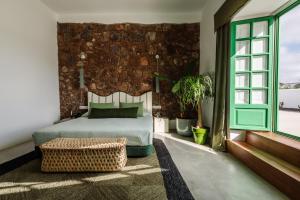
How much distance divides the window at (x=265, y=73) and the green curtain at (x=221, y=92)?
0.17 metres

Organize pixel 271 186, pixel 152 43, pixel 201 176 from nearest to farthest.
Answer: pixel 271 186
pixel 201 176
pixel 152 43

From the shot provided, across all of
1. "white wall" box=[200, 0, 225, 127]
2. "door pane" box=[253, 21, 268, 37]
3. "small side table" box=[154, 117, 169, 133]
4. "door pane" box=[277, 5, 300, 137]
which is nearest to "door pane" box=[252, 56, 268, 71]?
"door pane" box=[277, 5, 300, 137]

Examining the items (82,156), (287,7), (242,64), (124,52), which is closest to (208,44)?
(242,64)

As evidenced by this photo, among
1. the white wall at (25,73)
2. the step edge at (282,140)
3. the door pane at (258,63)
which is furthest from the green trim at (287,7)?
the white wall at (25,73)

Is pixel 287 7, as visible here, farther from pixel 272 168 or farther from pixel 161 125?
pixel 161 125

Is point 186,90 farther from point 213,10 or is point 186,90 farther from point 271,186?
point 271,186

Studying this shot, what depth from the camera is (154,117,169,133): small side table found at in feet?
16.2

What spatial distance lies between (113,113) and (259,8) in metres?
3.42

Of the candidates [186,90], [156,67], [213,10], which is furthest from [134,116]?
[213,10]

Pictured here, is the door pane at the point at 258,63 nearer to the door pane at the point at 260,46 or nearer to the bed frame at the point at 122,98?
the door pane at the point at 260,46

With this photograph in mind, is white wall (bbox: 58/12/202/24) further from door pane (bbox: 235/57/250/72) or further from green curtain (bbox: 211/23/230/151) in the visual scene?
door pane (bbox: 235/57/250/72)

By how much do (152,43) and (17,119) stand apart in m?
3.66

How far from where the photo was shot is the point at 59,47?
5.26 m

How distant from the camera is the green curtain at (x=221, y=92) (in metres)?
3.34
